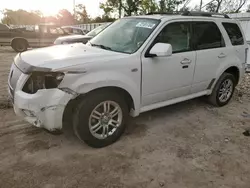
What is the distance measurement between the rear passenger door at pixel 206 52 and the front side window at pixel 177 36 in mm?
179

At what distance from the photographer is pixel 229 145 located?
350 centimetres

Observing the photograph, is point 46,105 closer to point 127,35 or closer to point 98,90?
point 98,90

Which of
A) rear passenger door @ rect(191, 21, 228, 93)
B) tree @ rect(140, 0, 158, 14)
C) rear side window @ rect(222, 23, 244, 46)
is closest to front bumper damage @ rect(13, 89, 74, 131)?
rear passenger door @ rect(191, 21, 228, 93)

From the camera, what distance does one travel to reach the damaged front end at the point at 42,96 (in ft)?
9.05

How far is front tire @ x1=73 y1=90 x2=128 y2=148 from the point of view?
9.84 ft

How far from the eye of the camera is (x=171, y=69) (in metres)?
3.76

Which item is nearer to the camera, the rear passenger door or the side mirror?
the side mirror

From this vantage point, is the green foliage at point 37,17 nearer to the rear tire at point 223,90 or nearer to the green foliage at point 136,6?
the green foliage at point 136,6

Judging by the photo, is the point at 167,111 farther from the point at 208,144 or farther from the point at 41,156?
the point at 41,156

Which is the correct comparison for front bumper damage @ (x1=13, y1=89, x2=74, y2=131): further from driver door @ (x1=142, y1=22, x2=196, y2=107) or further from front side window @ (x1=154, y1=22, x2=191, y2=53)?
front side window @ (x1=154, y1=22, x2=191, y2=53)

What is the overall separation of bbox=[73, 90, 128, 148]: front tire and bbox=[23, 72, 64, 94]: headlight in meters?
0.41

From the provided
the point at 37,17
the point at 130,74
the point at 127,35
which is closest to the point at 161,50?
the point at 130,74

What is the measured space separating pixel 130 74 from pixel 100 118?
73cm

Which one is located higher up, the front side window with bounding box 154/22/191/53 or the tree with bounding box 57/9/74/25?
the tree with bounding box 57/9/74/25
